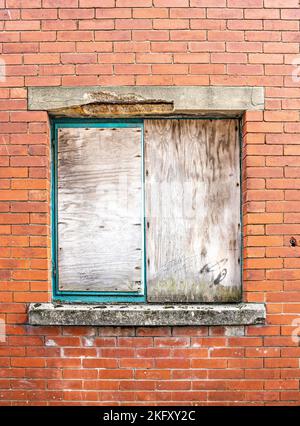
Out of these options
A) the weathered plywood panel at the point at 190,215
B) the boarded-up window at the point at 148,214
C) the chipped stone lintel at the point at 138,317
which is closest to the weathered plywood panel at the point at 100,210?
the boarded-up window at the point at 148,214

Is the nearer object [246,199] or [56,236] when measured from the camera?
[246,199]

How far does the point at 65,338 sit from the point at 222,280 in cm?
136

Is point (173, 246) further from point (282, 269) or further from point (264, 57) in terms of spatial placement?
point (264, 57)

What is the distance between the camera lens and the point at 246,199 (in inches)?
148

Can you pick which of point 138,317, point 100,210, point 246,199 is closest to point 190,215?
point 246,199

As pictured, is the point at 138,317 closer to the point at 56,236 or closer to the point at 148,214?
the point at 148,214

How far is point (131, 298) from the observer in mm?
3932

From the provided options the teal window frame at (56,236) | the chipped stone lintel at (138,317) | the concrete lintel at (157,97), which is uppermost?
the concrete lintel at (157,97)

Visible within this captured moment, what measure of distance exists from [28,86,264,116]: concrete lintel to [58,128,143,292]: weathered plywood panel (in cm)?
28

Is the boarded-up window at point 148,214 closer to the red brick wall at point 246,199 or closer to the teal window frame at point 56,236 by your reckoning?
the teal window frame at point 56,236

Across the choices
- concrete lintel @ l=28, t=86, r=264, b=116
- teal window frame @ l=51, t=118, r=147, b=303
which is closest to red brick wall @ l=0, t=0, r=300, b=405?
concrete lintel @ l=28, t=86, r=264, b=116

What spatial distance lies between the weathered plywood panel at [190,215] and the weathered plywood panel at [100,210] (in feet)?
0.43

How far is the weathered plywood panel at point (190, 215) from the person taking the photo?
12.9ft

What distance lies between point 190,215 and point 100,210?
0.75m
